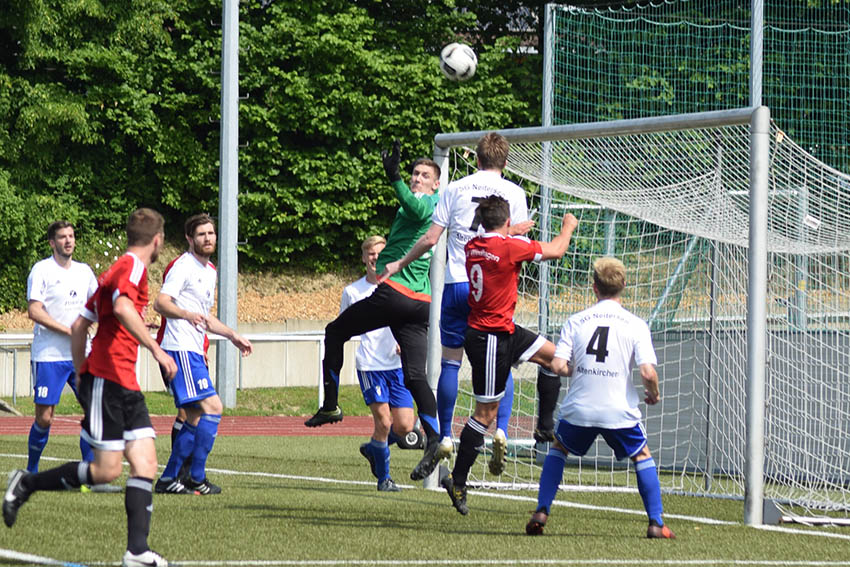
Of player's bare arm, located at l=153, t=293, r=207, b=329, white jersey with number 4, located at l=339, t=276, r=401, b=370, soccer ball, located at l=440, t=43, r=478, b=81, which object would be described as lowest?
white jersey with number 4, located at l=339, t=276, r=401, b=370

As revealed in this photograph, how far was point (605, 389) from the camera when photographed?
7.46 meters

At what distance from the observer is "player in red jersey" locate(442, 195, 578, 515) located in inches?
310

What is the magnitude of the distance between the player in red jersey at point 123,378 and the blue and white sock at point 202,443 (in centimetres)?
291

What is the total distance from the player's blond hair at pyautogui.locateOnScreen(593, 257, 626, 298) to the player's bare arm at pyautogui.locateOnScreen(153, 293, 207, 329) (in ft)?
8.00

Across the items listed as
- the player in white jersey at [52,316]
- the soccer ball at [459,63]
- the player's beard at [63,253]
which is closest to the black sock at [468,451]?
the player in white jersey at [52,316]

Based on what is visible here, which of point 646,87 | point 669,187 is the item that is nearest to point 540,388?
point 669,187

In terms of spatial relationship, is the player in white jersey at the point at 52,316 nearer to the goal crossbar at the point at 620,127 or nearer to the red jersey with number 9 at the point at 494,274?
the goal crossbar at the point at 620,127

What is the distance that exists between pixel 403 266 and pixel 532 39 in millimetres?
24437

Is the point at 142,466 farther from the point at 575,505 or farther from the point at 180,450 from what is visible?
the point at 575,505

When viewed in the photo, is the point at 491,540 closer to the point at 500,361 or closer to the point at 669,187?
the point at 500,361

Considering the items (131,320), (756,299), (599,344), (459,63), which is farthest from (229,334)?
(459,63)

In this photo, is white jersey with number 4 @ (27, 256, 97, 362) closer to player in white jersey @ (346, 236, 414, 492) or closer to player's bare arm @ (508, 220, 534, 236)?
player in white jersey @ (346, 236, 414, 492)

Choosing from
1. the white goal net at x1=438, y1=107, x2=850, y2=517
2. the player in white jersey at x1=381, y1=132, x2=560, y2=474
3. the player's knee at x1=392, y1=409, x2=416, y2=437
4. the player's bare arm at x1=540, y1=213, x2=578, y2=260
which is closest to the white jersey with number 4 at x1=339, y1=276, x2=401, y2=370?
the player's knee at x1=392, y1=409, x2=416, y2=437

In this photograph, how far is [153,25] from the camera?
27.2 metres
